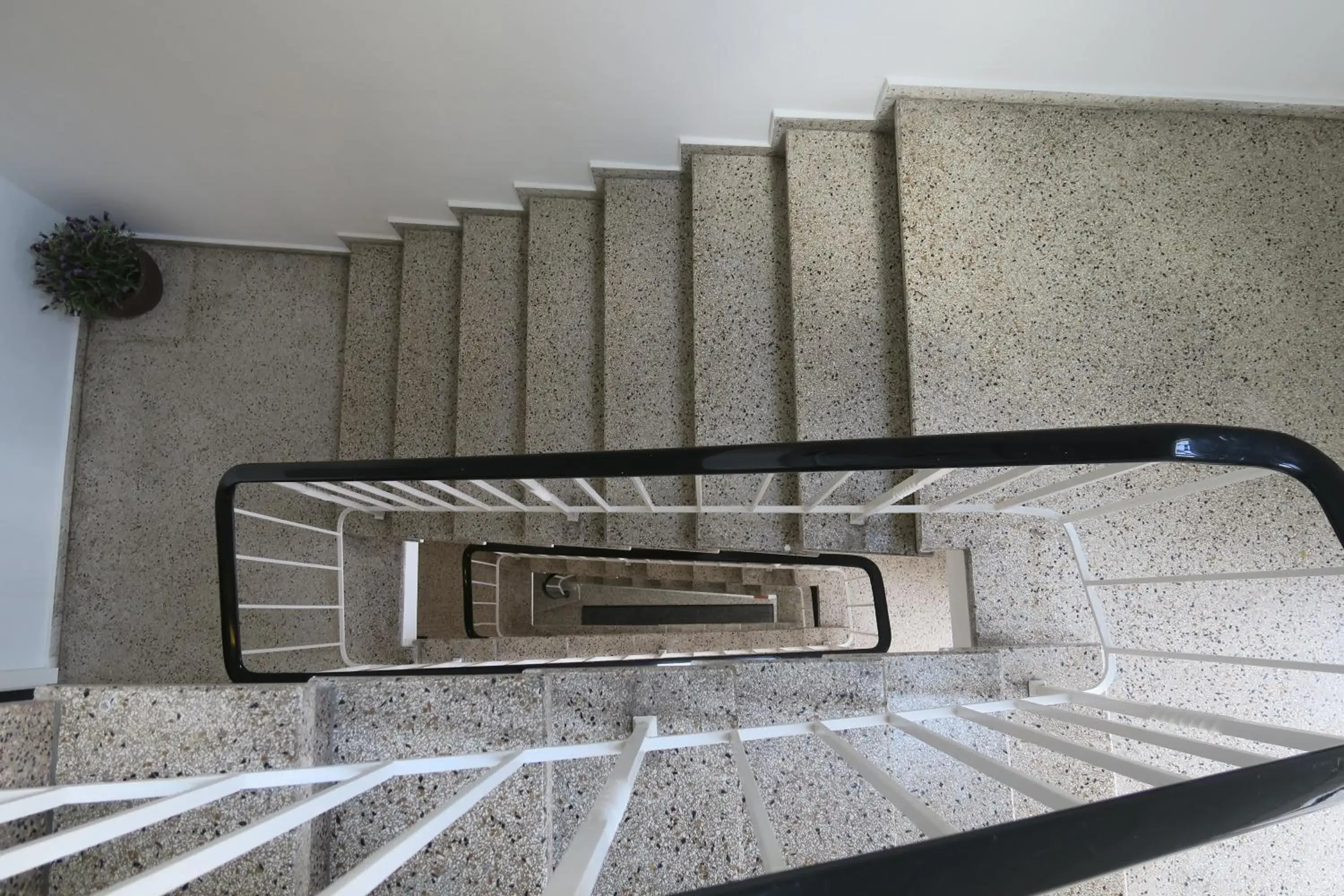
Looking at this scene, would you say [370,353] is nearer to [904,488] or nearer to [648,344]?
[648,344]

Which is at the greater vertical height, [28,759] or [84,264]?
[84,264]

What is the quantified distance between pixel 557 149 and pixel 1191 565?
8.24 feet

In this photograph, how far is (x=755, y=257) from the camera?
102 inches

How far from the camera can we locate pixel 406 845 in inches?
25.4

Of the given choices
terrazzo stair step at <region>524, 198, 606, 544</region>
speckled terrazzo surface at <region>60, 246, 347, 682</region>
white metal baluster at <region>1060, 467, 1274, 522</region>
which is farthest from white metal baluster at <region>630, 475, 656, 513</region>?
speckled terrazzo surface at <region>60, 246, 347, 682</region>

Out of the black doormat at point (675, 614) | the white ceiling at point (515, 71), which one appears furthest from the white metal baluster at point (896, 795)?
the black doormat at point (675, 614)

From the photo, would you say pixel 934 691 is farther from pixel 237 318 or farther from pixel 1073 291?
pixel 237 318

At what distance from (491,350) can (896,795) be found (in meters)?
2.62

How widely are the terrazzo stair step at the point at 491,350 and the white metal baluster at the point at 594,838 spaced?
2020mm

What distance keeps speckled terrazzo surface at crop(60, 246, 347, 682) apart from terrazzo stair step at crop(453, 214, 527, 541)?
84cm

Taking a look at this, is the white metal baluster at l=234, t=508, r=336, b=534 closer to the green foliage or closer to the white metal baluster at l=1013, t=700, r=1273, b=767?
the white metal baluster at l=1013, t=700, r=1273, b=767

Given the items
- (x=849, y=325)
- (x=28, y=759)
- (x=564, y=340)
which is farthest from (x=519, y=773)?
(x=564, y=340)

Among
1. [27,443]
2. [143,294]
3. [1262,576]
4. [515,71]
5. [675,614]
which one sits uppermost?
[515,71]

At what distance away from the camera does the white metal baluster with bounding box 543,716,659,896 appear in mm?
572
